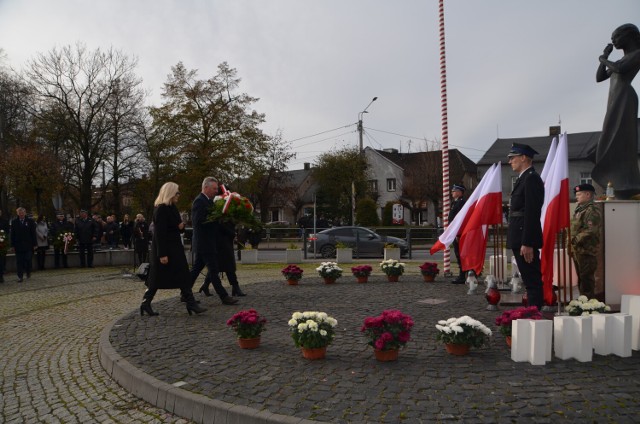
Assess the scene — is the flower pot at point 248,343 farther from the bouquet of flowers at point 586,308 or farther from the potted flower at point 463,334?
the bouquet of flowers at point 586,308

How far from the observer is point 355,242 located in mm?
24219

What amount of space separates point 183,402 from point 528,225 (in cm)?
476

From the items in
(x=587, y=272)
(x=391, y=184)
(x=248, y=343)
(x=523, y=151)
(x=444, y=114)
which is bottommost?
(x=248, y=343)

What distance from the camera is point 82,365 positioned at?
248 inches

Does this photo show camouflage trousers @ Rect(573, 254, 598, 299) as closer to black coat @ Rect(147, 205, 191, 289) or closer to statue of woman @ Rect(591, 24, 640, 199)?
statue of woman @ Rect(591, 24, 640, 199)

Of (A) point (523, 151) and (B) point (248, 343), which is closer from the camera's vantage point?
(B) point (248, 343)

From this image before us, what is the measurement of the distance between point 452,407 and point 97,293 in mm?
10889

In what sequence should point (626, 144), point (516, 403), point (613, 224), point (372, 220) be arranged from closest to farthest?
point (516, 403), point (613, 224), point (626, 144), point (372, 220)

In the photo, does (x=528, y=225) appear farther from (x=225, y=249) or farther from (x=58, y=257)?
(x=58, y=257)

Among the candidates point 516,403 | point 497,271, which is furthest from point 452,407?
point 497,271

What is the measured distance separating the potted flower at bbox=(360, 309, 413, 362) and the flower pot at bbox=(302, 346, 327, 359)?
541mm

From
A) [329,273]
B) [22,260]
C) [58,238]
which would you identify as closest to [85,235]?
[58,238]

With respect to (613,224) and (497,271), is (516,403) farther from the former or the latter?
(497,271)

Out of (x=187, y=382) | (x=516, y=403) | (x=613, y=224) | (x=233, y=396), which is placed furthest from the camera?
(x=613, y=224)
